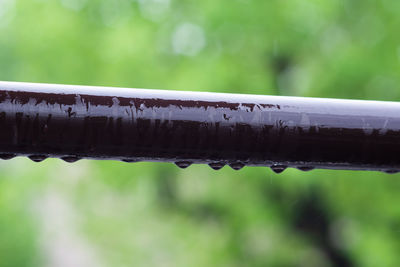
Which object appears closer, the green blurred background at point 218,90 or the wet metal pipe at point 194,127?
the wet metal pipe at point 194,127

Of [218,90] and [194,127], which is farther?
[218,90]

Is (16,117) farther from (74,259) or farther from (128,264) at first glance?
(74,259)

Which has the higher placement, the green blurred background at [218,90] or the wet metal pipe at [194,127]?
the green blurred background at [218,90]

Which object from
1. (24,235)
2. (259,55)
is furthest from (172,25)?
(24,235)

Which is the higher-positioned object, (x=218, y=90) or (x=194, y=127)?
(x=218, y=90)
